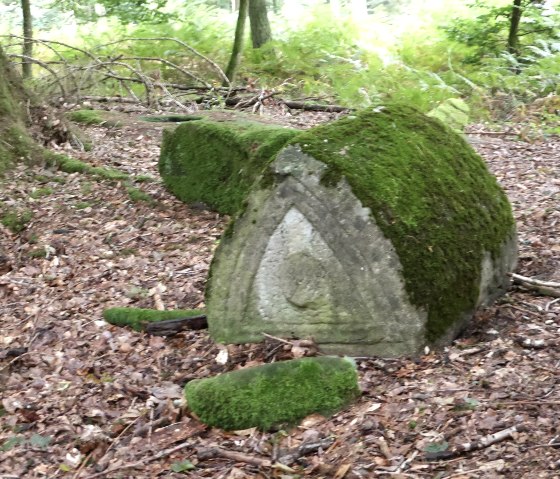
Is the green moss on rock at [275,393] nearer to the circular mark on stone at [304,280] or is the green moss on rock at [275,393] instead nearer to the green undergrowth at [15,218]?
the circular mark on stone at [304,280]

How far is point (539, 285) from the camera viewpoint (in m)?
4.43

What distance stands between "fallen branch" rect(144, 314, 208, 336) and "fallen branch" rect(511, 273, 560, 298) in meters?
2.18

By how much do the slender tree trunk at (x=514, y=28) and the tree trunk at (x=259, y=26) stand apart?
5.50 meters

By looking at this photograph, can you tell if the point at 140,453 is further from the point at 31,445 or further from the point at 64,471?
the point at 31,445

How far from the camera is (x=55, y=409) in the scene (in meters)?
4.11

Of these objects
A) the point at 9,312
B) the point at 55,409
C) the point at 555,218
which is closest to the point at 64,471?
the point at 55,409

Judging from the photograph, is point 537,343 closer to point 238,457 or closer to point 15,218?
point 238,457

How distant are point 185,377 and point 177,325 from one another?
581mm

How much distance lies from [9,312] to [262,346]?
2366 millimetres

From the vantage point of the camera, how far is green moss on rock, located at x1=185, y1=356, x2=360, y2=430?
3562mm

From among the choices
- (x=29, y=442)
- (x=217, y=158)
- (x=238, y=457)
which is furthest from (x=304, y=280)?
(x=217, y=158)

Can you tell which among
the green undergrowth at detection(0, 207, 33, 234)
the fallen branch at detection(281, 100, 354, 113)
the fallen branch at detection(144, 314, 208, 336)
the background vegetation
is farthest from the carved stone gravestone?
the fallen branch at detection(281, 100, 354, 113)

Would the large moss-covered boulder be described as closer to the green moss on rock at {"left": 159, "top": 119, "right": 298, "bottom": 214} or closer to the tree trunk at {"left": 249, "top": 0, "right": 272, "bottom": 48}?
the green moss on rock at {"left": 159, "top": 119, "right": 298, "bottom": 214}

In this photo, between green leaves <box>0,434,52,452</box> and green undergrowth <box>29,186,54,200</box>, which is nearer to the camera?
green leaves <box>0,434,52,452</box>
